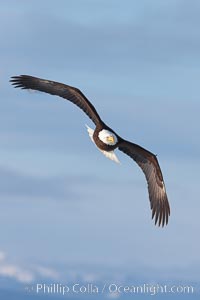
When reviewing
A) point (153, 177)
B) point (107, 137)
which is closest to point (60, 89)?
point (107, 137)

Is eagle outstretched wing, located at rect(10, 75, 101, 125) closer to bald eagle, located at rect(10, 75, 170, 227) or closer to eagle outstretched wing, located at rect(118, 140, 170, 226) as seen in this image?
bald eagle, located at rect(10, 75, 170, 227)

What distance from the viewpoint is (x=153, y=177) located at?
1770 cm

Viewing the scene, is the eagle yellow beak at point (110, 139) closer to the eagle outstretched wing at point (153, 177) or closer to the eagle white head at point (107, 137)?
the eagle white head at point (107, 137)

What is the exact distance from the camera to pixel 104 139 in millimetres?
16531

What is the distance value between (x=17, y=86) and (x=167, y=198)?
3.99 metres

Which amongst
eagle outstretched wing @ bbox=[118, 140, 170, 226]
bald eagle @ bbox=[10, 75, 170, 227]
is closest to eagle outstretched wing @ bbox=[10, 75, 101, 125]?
bald eagle @ bbox=[10, 75, 170, 227]

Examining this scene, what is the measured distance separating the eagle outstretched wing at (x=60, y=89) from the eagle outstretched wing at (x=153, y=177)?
1.10 m

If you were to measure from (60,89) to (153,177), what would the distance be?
107 inches

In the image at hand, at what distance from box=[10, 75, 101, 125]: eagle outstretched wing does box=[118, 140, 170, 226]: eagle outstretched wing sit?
110 cm

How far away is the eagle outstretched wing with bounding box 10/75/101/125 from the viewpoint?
17.0 metres

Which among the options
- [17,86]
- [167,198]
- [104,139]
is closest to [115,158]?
[104,139]

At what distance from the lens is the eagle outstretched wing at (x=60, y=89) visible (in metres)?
17.0

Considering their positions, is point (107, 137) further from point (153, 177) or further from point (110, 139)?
point (153, 177)

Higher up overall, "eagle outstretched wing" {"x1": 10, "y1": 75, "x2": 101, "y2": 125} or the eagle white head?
"eagle outstretched wing" {"x1": 10, "y1": 75, "x2": 101, "y2": 125}
